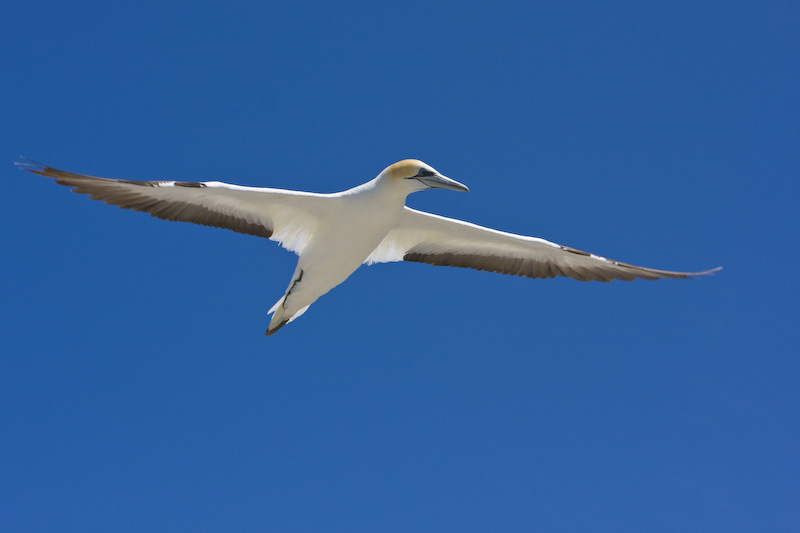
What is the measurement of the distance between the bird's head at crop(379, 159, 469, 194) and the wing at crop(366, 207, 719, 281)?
82 cm

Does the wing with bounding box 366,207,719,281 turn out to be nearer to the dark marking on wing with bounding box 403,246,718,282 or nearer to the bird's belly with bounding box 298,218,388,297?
the dark marking on wing with bounding box 403,246,718,282

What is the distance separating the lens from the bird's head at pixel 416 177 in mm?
11359

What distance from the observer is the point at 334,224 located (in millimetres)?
11695

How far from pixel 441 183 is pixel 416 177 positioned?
0.38 meters

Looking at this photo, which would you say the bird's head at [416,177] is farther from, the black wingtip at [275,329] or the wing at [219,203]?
the black wingtip at [275,329]

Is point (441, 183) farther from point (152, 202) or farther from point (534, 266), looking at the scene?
point (152, 202)

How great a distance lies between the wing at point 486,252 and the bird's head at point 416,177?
82 centimetres

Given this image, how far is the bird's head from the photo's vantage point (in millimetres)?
11359

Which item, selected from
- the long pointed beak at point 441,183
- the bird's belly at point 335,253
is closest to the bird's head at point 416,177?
the long pointed beak at point 441,183

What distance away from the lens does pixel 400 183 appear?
11492 millimetres

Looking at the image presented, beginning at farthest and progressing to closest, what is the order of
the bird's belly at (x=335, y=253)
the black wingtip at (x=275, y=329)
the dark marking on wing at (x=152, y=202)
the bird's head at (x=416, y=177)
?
the black wingtip at (x=275, y=329) < the bird's belly at (x=335, y=253) < the bird's head at (x=416, y=177) < the dark marking on wing at (x=152, y=202)

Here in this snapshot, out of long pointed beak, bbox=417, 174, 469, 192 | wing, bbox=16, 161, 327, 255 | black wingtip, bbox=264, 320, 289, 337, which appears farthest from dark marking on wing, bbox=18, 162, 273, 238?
long pointed beak, bbox=417, 174, 469, 192

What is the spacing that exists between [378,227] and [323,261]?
95 cm

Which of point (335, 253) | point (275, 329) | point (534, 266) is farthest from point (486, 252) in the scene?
point (275, 329)
